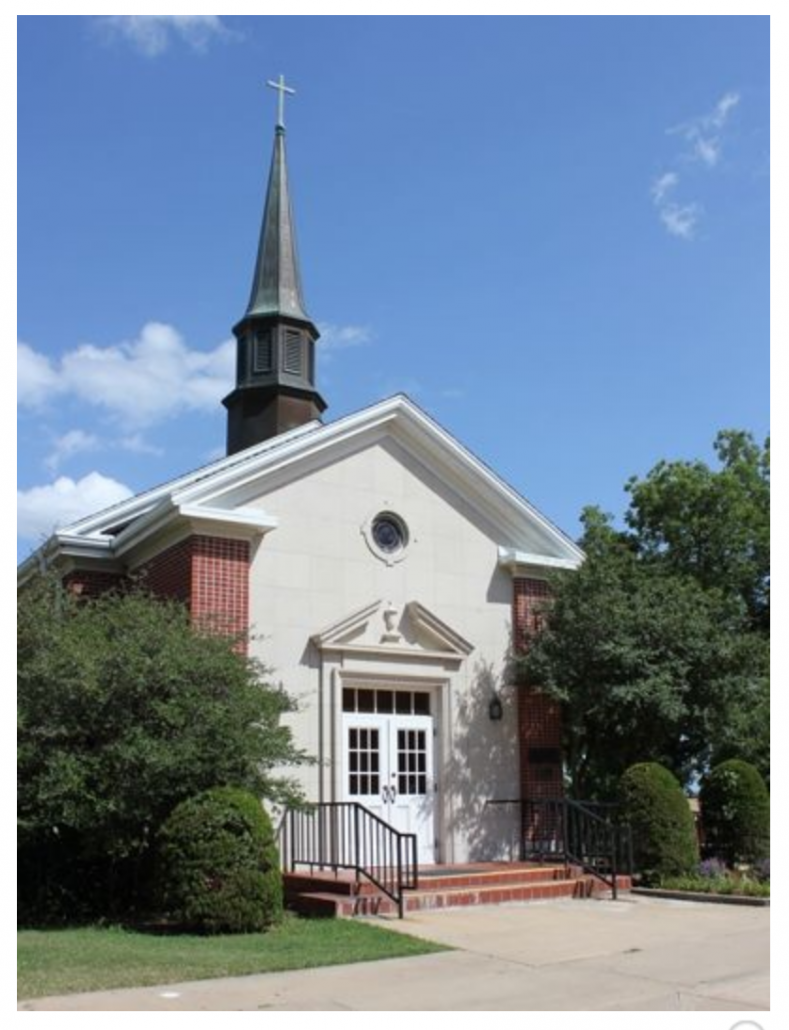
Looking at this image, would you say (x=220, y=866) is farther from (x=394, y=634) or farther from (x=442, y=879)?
(x=394, y=634)

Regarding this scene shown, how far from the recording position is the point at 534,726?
17.9 meters

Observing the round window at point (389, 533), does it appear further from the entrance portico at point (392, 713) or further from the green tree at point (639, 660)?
the green tree at point (639, 660)

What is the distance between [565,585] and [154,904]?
Answer: 787cm

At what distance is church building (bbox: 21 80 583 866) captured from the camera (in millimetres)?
15758

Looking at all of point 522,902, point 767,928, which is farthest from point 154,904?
point 767,928

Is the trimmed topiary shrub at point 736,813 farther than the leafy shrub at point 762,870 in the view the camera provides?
Yes

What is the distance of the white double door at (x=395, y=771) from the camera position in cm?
1611

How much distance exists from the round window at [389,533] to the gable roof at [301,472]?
3.55ft

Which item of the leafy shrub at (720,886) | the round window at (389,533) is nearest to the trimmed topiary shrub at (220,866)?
the round window at (389,533)

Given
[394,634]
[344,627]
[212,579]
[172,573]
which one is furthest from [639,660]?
[172,573]

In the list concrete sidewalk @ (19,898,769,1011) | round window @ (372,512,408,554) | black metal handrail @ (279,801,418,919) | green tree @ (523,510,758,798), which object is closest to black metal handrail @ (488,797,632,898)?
green tree @ (523,510,758,798)

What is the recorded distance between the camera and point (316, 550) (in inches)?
650

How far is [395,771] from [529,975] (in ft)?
23.2

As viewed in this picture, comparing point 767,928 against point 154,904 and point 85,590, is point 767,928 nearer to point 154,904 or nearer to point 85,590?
point 154,904
